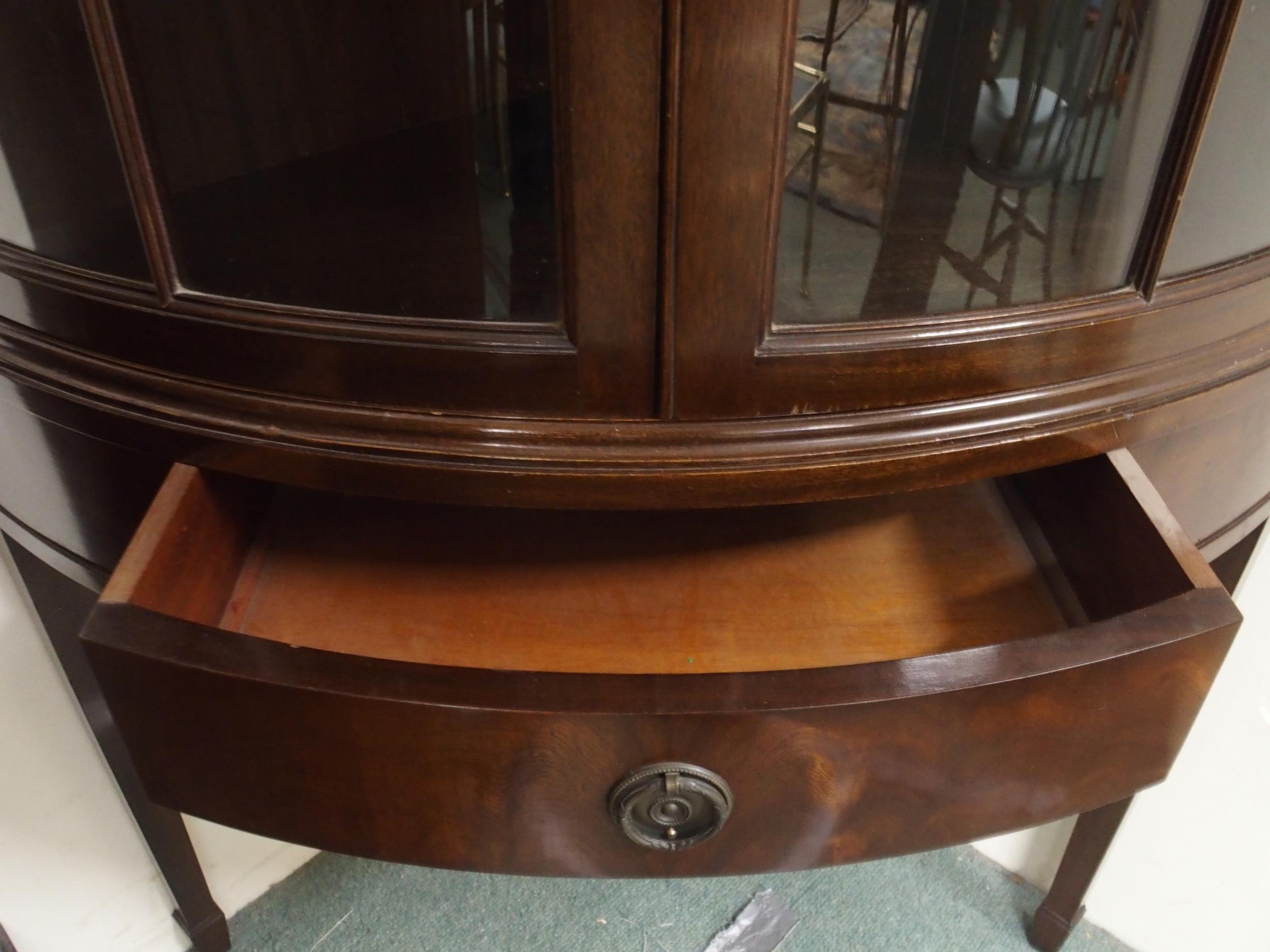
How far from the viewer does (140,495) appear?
1.60ft

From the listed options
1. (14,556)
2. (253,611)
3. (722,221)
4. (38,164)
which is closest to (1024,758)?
(722,221)

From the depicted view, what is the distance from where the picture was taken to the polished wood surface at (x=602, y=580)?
0.48 m

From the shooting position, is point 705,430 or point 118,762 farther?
point 118,762

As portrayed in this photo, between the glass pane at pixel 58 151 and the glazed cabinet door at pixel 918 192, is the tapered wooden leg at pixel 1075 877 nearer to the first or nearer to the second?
the glazed cabinet door at pixel 918 192

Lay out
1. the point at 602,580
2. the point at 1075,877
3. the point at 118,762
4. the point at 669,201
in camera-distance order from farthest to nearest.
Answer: the point at 1075,877 < the point at 118,762 < the point at 602,580 < the point at 669,201

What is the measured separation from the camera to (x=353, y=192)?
40 centimetres

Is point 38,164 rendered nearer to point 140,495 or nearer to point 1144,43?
point 140,495

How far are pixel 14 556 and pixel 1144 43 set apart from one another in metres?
0.68

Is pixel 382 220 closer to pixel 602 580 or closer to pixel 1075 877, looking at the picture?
pixel 602 580

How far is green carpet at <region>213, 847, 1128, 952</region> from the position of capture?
89cm

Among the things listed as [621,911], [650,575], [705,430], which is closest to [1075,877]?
[621,911]

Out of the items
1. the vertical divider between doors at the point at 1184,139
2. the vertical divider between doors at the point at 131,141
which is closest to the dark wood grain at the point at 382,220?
the vertical divider between doors at the point at 131,141

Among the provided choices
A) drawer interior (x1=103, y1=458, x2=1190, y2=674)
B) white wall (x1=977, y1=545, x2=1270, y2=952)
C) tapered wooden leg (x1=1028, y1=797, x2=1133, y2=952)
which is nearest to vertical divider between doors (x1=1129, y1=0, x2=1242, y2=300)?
drawer interior (x1=103, y1=458, x2=1190, y2=674)

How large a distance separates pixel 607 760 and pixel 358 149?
0.84 feet
